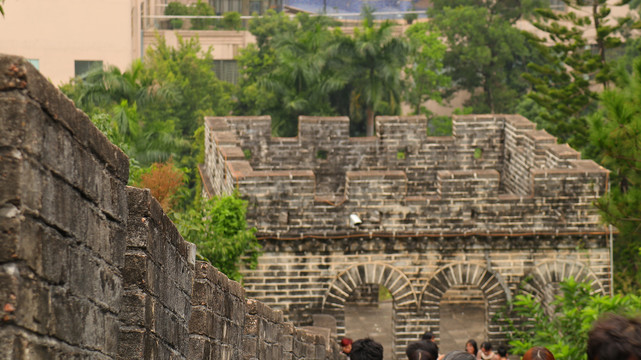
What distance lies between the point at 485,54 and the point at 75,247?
170 ft

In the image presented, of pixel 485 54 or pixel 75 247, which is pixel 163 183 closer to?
pixel 75 247

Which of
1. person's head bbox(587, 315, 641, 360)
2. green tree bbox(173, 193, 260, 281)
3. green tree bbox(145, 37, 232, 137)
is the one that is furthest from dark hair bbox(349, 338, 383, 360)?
green tree bbox(145, 37, 232, 137)

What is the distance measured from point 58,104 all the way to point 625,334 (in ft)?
7.17

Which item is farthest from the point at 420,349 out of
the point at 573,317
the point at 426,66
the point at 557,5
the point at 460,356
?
the point at 557,5

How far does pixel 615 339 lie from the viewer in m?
4.18

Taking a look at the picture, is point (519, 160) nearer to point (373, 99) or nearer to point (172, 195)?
point (172, 195)

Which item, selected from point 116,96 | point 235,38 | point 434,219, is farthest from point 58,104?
point 235,38

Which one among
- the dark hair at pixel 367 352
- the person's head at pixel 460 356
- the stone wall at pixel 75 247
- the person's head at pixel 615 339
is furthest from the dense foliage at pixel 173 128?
the person's head at pixel 615 339

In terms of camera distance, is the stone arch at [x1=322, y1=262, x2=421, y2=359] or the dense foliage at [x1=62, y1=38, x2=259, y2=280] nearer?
the dense foliage at [x1=62, y1=38, x2=259, y2=280]

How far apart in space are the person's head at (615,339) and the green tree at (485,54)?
50.1 meters

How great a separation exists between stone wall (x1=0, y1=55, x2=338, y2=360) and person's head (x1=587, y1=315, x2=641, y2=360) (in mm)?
1851

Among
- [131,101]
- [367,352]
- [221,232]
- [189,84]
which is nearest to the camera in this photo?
[367,352]

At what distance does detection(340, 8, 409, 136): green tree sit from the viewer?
142 feet

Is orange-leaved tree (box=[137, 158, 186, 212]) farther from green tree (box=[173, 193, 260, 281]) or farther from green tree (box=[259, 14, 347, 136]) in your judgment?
green tree (box=[259, 14, 347, 136])
